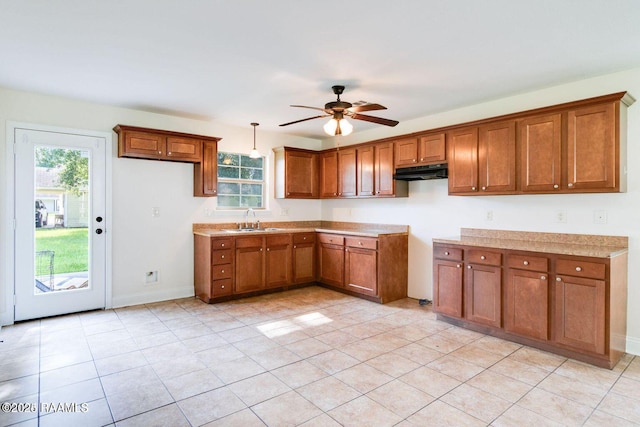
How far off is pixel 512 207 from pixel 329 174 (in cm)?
278

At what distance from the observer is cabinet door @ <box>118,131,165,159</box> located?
4.23 m

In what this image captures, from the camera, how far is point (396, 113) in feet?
15.1

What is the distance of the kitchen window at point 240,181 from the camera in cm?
535

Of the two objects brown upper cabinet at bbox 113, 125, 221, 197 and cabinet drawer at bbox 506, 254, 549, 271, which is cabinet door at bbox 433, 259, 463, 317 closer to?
cabinet drawer at bbox 506, 254, 549, 271

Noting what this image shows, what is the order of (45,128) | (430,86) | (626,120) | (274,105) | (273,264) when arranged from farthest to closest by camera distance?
(273,264), (274,105), (45,128), (430,86), (626,120)

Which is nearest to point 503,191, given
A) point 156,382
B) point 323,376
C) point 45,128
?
point 323,376

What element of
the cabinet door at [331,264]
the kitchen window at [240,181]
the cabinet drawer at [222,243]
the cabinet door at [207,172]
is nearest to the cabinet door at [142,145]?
the cabinet door at [207,172]

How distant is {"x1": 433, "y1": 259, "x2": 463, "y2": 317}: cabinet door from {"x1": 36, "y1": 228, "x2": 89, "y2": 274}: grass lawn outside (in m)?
4.10

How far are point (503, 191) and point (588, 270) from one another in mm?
1087

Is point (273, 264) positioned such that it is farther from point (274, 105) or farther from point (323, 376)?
point (323, 376)

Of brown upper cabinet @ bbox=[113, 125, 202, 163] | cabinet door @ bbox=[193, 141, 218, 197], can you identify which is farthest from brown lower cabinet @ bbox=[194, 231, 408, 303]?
brown upper cabinet @ bbox=[113, 125, 202, 163]

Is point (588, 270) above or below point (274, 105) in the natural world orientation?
below

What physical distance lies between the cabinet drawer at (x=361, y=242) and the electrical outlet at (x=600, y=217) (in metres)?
2.27

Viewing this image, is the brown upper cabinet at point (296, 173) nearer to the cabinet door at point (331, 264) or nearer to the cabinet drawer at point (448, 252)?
the cabinet door at point (331, 264)
